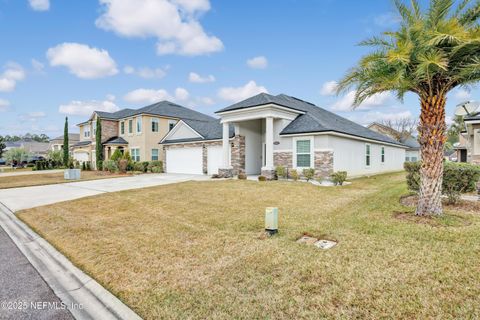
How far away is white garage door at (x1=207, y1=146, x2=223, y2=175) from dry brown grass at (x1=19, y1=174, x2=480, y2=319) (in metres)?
12.5

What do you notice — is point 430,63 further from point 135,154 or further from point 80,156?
point 80,156

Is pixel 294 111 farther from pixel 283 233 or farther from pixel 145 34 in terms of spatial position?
pixel 283 233

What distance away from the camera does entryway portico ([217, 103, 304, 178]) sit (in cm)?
1641

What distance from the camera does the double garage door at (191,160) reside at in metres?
20.6

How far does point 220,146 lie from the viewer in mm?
20266

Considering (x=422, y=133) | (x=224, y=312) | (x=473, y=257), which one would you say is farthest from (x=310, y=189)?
(x=224, y=312)

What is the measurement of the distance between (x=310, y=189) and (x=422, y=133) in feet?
19.6

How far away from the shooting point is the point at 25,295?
3561 millimetres

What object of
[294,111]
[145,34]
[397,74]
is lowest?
[397,74]

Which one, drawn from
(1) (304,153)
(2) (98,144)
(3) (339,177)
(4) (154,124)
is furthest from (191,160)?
(3) (339,177)

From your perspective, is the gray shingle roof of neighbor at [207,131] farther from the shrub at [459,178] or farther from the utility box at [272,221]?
the utility box at [272,221]

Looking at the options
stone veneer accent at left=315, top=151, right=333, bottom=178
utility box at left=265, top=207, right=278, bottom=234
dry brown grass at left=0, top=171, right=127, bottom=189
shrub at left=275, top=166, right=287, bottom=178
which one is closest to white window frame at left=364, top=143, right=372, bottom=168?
stone veneer accent at left=315, top=151, right=333, bottom=178

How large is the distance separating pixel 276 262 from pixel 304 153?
12517 millimetres

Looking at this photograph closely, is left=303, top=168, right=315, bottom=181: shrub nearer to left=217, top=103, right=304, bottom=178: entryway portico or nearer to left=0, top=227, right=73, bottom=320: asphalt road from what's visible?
left=217, top=103, right=304, bottom=178: entryway portico
